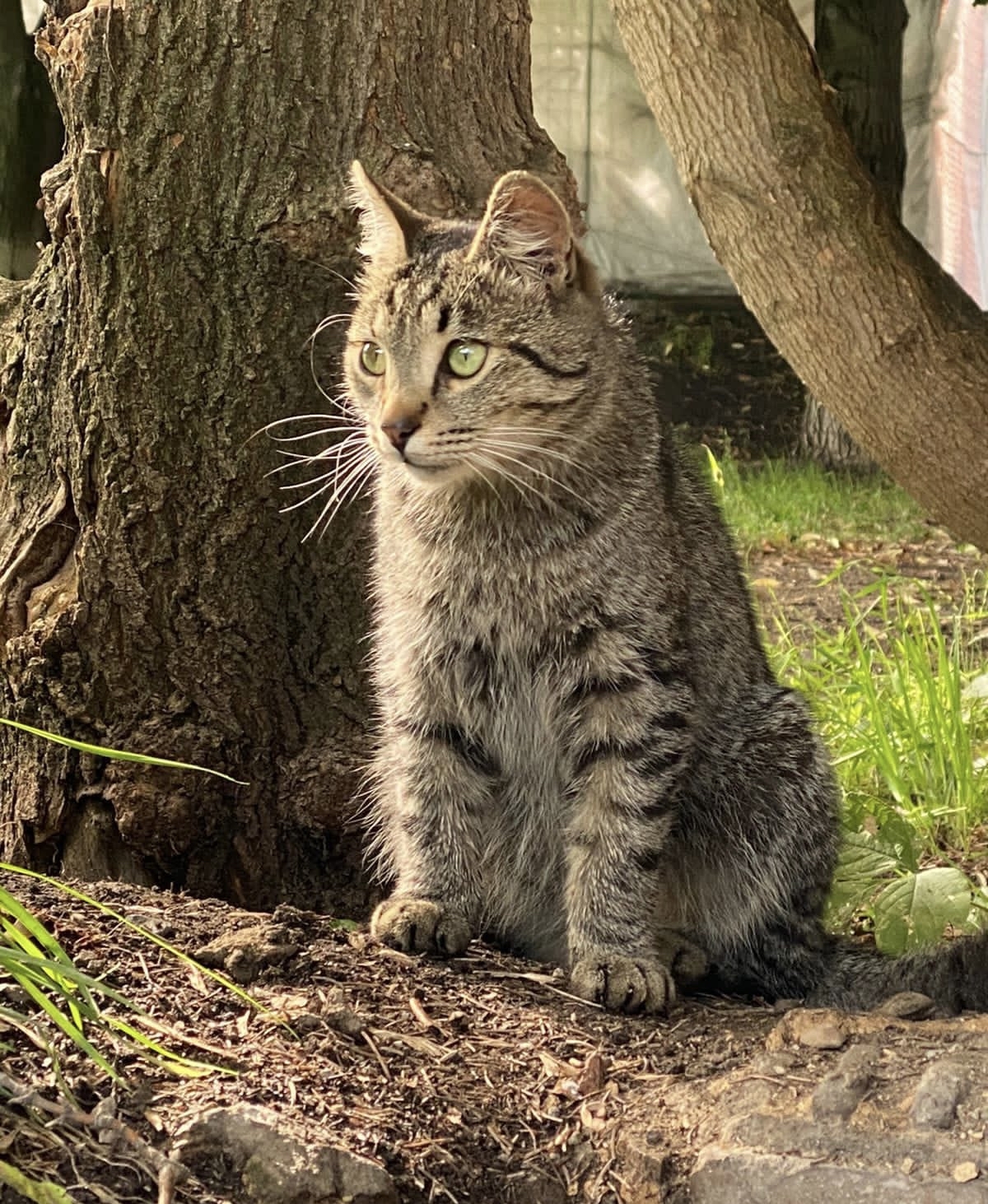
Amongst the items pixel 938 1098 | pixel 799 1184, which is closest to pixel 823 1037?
pixel 938 1098

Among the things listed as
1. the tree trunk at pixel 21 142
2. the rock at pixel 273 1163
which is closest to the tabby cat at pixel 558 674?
the rock at pixel 273 1163

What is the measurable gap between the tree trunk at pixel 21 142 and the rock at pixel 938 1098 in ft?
15.1

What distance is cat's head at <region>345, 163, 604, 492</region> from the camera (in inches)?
124

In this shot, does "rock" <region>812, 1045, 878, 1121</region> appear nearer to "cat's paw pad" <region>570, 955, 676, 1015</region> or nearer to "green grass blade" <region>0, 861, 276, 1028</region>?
"cat's paw pad" <region>570, 955, 676, 1015</region>

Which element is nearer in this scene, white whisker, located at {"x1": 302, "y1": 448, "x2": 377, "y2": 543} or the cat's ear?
the cat's ear

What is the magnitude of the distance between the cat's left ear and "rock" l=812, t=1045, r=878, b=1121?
1.62m

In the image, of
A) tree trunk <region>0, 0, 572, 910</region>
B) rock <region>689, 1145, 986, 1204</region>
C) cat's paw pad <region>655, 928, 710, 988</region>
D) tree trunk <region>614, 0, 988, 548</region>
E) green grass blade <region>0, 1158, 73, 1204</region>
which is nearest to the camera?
green grass blade <region>0, 1158, 73, 1204</region>

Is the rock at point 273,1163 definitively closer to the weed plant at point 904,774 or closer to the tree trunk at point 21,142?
the weed plant at point 904,774

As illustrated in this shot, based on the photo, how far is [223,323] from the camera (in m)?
3.66

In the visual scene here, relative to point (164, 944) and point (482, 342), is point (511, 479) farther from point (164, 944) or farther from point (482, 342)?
point (164, 944)

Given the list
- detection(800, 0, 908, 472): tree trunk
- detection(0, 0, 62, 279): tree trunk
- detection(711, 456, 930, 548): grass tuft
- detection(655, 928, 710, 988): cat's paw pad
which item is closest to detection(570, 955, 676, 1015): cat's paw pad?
detection(655, 928, 710, 988): cat's paw pad

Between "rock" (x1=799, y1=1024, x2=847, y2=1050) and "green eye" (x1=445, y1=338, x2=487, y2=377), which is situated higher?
"green eye" (x1=445, y1=338, x2=487, y2=377)

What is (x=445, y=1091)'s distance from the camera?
2750 millimetres

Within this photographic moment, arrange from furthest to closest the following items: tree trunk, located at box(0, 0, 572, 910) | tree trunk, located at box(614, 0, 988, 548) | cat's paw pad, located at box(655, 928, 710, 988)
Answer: tree trunk, located at box(614, 0, 988, 548) < tree trunk, located at box(0, 0, 572, 910) < cat's paw pad, located at box(655, 928, 710, 988)
